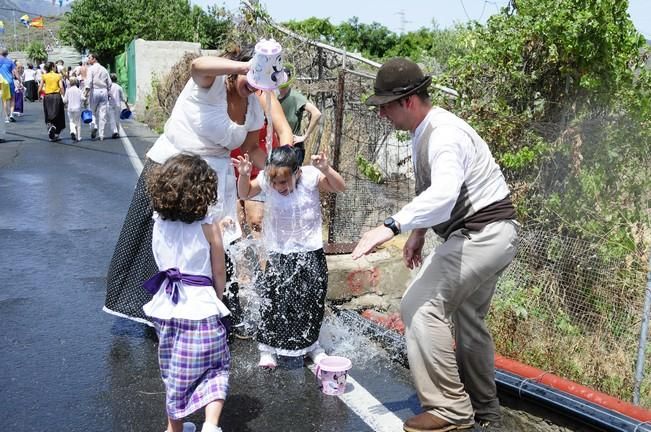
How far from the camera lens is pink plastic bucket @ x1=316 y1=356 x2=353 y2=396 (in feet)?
14.0

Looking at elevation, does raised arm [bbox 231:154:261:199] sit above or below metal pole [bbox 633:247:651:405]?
above

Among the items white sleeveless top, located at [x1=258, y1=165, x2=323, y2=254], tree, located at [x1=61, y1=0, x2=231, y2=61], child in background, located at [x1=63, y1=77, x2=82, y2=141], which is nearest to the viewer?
white sleeveless top, located at [x1=258, y1=165, x2=323, y2=254]

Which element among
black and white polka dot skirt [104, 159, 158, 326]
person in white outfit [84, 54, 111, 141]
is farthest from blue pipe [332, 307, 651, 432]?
person in white outfit [84, 54, 111, 141]

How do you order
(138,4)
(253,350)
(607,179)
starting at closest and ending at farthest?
(253,350) → (607,179) → (138,4)

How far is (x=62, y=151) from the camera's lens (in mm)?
15172

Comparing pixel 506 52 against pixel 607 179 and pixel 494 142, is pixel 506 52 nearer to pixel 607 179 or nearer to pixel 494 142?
pixel 494 142

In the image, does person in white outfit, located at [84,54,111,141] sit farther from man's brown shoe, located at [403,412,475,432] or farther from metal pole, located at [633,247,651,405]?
metal pole, located at [633,247,651,405]

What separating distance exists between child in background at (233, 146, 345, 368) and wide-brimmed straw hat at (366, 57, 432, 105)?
99 centimetres

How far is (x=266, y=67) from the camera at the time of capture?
425 centimetres

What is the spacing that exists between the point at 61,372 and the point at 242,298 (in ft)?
4.22

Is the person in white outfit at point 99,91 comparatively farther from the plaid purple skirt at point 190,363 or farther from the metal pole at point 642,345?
the metal pole at point 642,345

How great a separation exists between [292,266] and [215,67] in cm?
131

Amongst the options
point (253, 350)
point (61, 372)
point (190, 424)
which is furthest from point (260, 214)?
point (190, 424)

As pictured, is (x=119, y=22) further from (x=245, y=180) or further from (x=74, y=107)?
(x=245, y=180)
